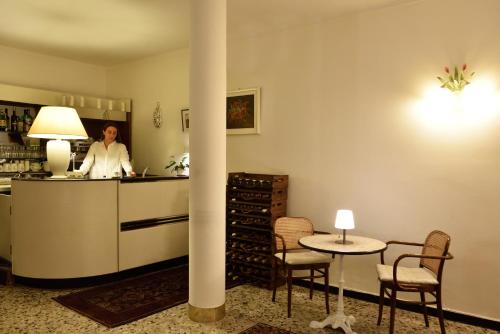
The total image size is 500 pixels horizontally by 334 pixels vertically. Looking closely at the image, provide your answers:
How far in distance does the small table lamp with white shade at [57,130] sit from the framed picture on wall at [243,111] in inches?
72.7

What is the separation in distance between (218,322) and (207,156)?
147cm

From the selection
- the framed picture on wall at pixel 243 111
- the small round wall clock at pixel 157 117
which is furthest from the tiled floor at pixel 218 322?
the small round wall clock at pixel 157 117

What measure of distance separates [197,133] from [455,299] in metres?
2.81

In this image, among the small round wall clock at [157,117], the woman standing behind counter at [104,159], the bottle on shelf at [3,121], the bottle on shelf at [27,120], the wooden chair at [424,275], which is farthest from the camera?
the small round wall clock at [157,117]

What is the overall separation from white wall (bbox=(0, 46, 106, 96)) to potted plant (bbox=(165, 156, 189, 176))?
88.0 inches

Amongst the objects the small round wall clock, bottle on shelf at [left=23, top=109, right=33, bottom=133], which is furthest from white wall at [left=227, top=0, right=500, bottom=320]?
bottle on shelf at [left=23, top=109, right=33, bottom=133]

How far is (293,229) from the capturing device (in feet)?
13.6

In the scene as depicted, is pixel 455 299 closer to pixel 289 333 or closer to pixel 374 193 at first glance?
pixel 374 193

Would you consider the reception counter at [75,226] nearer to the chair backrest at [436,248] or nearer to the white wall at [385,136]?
the white wall at [385,136]

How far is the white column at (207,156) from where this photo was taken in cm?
335

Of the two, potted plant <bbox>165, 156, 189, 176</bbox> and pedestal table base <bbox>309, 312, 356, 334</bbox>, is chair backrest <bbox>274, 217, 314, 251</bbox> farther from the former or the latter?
potted plant <bbox>165, 156, 189, 176</bbox>

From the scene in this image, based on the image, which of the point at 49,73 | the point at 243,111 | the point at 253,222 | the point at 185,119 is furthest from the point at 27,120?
the point at 253,222

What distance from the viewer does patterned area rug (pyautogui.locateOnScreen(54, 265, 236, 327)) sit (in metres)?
3.54

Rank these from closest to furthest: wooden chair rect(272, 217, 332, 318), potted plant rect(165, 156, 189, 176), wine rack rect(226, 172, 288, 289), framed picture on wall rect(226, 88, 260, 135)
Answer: wooden chair rect(272, 217, 332, 318), wine rack rect(226, 172, 288, 289), framed picture on wall rect(226, 88, 260, 135), potted plant rect(165, 156, 189, 176)
